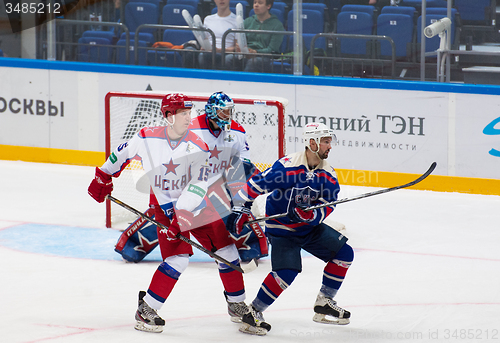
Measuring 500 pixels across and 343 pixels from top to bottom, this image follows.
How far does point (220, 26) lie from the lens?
7.73 metres

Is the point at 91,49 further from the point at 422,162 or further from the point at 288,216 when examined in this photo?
the point at 288,216

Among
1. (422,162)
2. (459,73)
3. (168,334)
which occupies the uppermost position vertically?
(459,73)

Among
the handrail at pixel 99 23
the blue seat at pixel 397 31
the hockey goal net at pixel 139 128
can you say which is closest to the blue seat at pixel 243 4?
the handrail at pixel 99 23

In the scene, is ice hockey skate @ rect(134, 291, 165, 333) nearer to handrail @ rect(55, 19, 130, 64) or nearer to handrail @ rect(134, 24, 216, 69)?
handrail @ rect(134, 24, 216, 69)

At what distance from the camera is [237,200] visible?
3971mm

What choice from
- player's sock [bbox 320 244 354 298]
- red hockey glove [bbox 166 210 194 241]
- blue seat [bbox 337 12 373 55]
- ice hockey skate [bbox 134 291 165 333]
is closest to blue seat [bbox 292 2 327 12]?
blue seat [bbox 337 12 373 55]

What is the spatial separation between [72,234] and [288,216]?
2601 millimetres

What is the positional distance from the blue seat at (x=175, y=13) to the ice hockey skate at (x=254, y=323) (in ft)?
14.7

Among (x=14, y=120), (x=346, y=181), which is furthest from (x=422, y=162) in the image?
(x=14, y=120)

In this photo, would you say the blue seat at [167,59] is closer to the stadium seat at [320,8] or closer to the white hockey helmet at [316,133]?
the stadium seat at [320,8]

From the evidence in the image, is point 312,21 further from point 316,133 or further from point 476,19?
point 316,133

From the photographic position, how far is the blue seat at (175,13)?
784cm

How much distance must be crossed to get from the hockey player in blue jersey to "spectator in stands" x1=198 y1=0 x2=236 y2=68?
3.93 meters

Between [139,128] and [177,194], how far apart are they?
2.21 metres
